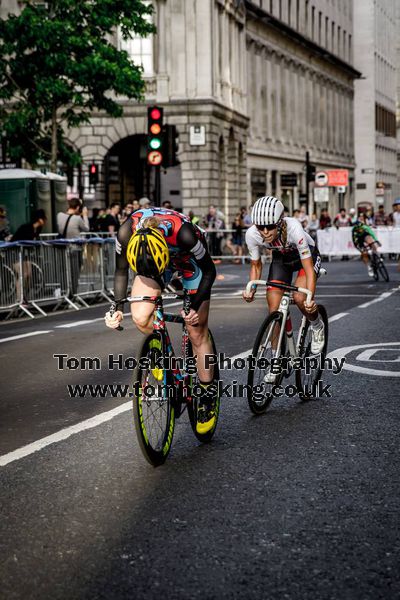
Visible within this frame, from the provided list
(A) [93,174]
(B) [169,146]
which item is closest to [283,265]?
(B) [169,146]

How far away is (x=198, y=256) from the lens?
22.6 ft

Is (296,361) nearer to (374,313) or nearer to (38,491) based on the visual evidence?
(38,491)

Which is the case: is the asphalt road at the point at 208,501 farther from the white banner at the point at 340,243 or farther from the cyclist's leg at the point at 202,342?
the white banner at the point at 340,243

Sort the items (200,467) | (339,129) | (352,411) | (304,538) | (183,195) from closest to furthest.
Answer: (304,538)
(200,467)
(352,411)
(183,195)
(339,129)

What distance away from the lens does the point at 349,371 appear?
10.7 meters

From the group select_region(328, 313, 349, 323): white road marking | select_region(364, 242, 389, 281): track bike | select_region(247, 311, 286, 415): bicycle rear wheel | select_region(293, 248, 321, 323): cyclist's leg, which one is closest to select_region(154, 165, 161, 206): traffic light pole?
select_region(328, 313, 349, 323): white road marking

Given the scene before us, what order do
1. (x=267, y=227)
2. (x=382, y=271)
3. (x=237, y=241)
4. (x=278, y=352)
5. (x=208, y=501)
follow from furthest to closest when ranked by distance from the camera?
(x=237, y=241) < (x=382, y=271) < (x=278, y=352) < (x=267, y=227) < (x=208, y=501)

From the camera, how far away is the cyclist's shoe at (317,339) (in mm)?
9250

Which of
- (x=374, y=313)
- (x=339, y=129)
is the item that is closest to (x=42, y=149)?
(x=374, y=313)

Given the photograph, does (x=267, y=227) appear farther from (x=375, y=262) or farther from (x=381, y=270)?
(x=381, y=270)

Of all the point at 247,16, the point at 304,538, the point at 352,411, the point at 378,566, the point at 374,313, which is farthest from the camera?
the point at 247,16

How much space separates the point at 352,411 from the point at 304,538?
134 inches

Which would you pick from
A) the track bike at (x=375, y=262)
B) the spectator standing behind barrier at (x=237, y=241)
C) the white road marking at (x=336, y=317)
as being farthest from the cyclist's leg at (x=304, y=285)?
the spectator standing behind barrier at (x=237, y=241)

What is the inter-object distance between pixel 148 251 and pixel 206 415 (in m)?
1.35
